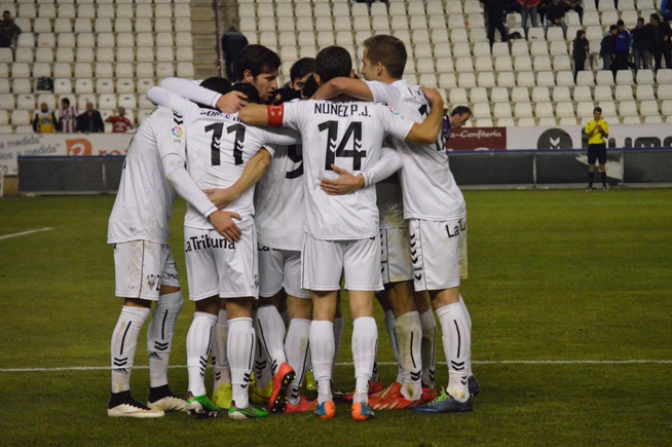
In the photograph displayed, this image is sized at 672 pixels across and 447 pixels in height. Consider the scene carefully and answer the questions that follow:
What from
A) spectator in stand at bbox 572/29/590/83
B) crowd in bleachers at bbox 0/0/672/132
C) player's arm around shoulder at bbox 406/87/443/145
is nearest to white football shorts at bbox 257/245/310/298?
player's arm around shoulder at bbox 406/87/443/145

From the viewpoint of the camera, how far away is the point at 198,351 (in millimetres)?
5562

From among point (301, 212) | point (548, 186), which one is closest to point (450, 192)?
point (301, 212)

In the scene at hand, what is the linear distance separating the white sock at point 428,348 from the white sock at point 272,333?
2.76 feet

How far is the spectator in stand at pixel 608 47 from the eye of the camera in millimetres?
30180

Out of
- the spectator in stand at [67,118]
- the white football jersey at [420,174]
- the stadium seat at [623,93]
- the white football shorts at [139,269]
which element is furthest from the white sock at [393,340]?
the stadium seat at [623,93]

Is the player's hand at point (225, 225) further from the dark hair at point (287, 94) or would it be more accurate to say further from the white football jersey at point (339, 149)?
the dark hair at point (287, 94)

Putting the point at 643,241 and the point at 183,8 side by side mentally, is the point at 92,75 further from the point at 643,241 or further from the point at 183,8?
the point at 643,241

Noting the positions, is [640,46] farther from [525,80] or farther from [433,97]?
[433,97]

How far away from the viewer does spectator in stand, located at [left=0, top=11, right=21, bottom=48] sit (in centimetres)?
2983

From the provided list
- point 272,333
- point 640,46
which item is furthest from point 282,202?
point 640,46

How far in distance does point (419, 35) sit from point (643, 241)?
18.8 meters

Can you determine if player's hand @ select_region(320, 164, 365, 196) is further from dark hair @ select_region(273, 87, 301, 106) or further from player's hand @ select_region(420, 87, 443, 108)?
dark hair @ select_region(273, 87, 301, 106)

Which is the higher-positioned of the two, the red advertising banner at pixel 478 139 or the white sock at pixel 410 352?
the red advertising banner at pixel 478 139

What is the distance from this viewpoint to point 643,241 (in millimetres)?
14258
